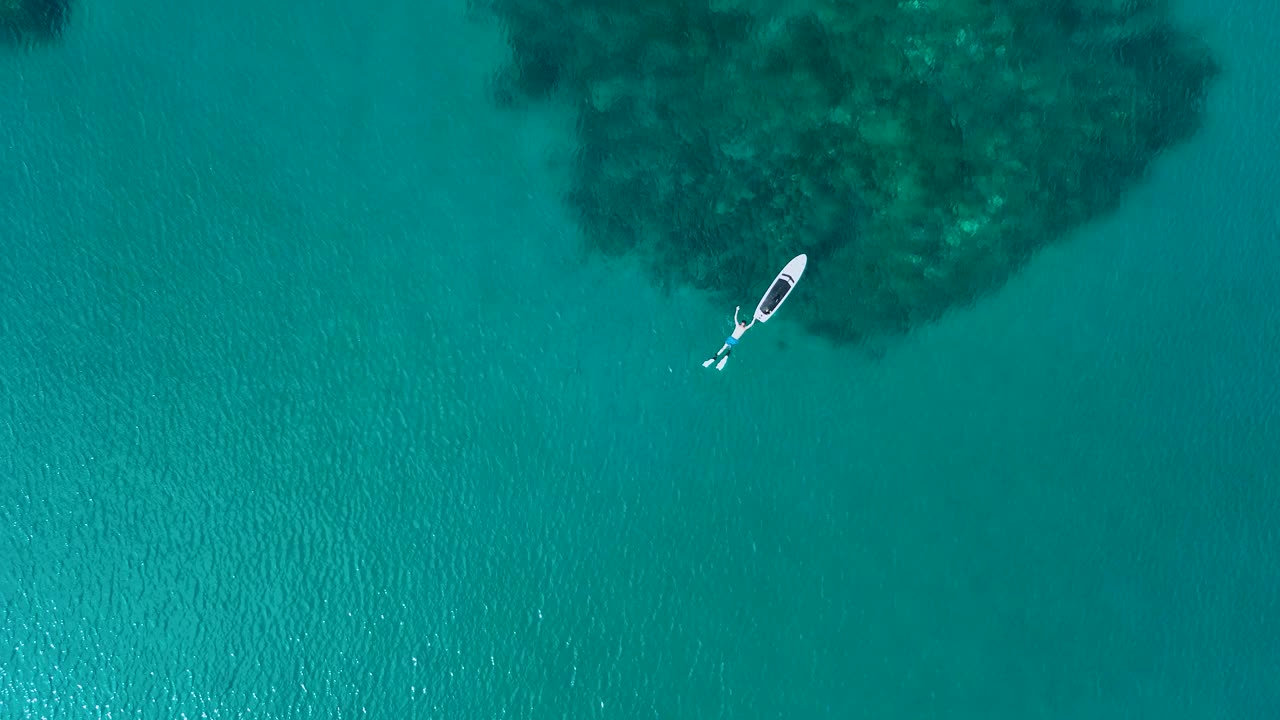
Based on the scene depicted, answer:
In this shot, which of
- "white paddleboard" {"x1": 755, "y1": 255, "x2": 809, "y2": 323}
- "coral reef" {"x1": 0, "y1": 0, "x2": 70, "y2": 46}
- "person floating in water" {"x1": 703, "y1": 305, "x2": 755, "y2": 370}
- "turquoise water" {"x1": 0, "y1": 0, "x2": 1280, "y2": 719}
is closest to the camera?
"turquoise water" {"x1": 0, "y1": 0, "x2": 1280, "y2": 719}

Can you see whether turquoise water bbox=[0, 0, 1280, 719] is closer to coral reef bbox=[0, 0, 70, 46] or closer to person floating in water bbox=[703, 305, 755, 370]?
person floating in water bbox=[703, 305, 755, 370]

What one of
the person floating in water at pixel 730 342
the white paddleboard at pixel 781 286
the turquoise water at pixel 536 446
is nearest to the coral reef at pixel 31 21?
the turquoise water at pixel 536 446

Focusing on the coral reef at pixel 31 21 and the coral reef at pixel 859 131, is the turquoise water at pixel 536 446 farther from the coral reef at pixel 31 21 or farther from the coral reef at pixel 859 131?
the coral reef at pixel 31 21

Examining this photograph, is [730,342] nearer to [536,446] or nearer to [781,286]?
[781,286]

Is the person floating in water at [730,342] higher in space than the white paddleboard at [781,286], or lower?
lower

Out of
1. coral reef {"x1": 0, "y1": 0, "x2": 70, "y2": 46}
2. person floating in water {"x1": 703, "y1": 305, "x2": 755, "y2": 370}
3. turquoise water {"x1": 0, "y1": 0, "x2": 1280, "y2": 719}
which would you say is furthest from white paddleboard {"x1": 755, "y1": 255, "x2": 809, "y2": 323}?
coral reef {"x1": 0, "y1": 0, "x2": 70, "y2": 46}

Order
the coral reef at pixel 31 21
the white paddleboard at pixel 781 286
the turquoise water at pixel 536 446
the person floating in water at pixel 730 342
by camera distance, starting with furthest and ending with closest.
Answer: the coral reef at pixel 31 21
the person floating in water at pixel 730 342
the white paddleboard at pixel 781 286
the turquoise water at pixel 536 446
